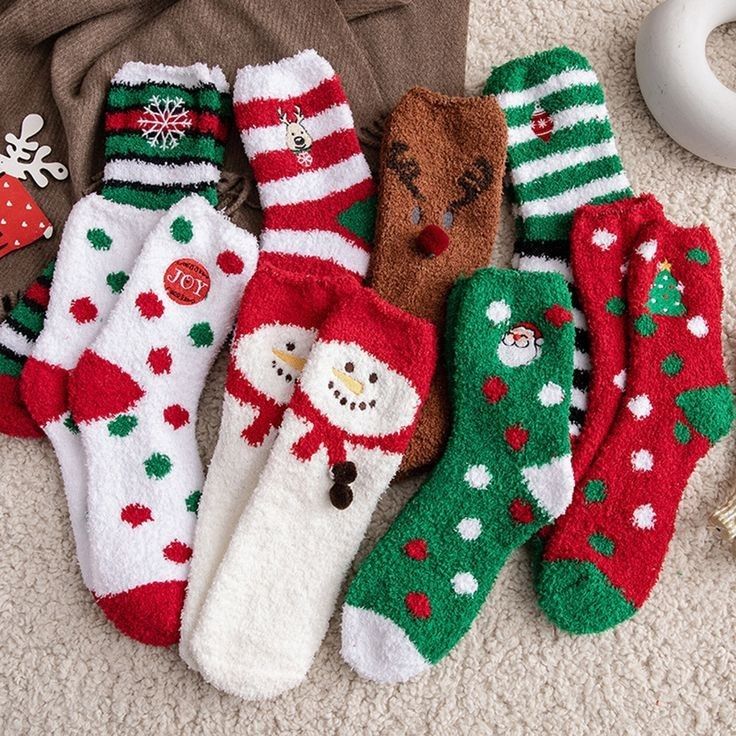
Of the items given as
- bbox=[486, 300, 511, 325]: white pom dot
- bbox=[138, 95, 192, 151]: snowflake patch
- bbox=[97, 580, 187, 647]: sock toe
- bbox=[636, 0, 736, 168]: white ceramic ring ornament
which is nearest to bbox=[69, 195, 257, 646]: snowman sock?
bbox=[97, 580, 187, 647]: sock toe

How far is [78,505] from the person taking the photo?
1230 mm

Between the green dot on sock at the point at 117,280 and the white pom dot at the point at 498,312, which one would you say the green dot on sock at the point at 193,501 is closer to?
the green dot on sock at the point at 117,280

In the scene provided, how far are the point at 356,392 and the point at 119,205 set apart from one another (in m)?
0.46

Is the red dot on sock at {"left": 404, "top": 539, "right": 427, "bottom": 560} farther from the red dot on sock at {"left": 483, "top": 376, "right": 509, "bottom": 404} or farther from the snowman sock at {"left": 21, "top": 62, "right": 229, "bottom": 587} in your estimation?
the snowman sock at {"left": 21, "top": 62, "right": 229, "bottom": 587}

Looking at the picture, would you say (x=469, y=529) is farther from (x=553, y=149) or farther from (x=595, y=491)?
(x=553, y=149)

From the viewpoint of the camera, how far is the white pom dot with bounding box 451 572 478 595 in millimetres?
1167

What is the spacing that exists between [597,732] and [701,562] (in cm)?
28

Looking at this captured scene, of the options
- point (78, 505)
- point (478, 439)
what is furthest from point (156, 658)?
point (478, 439)

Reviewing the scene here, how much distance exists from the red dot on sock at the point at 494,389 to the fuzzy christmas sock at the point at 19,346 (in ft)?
2.12

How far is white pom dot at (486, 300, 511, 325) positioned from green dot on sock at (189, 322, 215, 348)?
401mm

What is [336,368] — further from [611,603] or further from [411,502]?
[611,603]

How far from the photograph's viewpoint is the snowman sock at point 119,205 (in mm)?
1249

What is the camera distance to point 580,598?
117 centimetres

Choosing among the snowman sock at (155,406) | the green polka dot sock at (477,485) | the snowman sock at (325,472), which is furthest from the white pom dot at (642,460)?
the snowman sock at (155,406)
